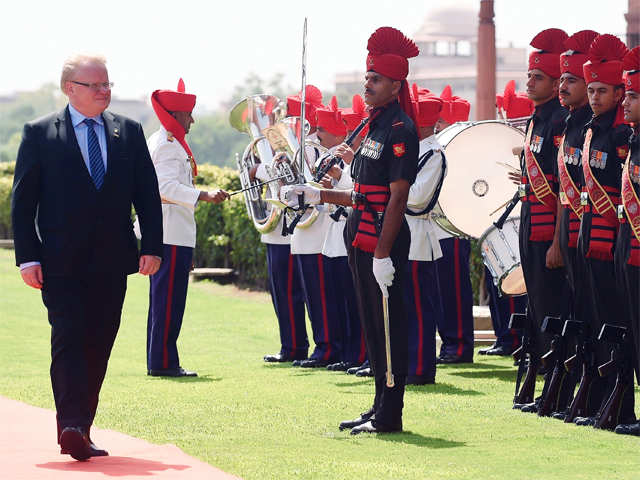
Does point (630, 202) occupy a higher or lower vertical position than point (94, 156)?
lower

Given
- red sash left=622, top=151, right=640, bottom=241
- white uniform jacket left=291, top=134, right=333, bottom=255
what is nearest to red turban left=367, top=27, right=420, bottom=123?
red sash left=622, top=151, right=640, bottom=241

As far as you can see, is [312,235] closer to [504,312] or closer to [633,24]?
[504,312]

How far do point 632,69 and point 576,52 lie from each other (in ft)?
2.69

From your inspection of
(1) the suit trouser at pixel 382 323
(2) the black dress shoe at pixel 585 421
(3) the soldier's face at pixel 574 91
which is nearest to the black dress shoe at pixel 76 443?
(1) the suit trouser at pixel 382 323

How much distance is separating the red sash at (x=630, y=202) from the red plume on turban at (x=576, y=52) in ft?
3.22

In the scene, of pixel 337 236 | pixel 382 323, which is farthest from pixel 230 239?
pixel 382 323

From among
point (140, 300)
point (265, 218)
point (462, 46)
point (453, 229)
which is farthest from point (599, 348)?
point (462, 46)

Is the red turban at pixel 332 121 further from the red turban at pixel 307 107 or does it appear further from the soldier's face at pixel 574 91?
the soldier's face at pixel 574 91

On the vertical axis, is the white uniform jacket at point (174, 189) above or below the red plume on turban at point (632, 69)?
below

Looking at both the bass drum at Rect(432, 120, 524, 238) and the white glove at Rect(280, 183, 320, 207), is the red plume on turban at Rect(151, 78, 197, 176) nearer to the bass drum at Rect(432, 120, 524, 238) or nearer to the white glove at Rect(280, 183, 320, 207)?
the bass drum at Rect(432, 120, 524, 238)

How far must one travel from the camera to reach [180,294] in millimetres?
10539

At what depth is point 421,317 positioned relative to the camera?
A: 9.70 m

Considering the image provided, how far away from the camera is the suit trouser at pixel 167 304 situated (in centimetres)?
1044

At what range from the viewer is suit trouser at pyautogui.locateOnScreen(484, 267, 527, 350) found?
11.9 metres
